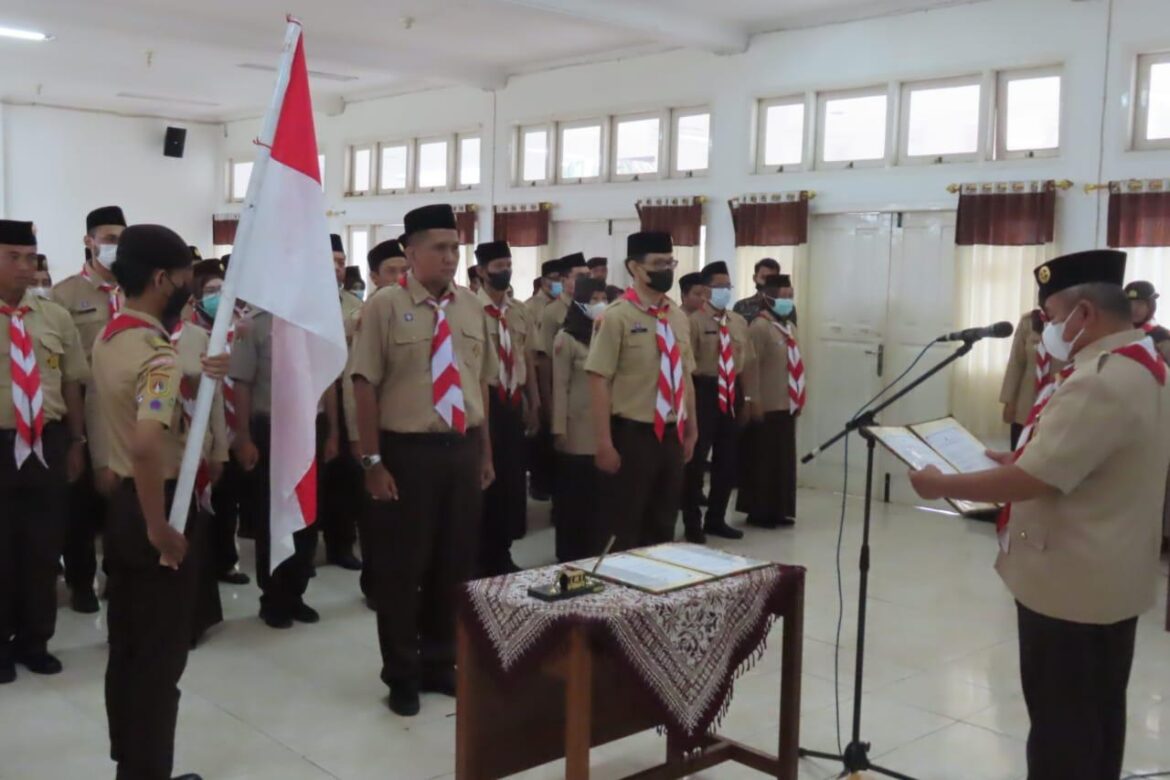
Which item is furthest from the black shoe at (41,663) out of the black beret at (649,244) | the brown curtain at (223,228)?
the brown curtain at (223,228)

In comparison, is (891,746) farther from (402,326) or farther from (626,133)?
(626,133)

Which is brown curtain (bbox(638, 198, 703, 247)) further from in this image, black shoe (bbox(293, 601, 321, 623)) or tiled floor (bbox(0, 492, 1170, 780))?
black shoe (bbox(293, 601, 321, 623))

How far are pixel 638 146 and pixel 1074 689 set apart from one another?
26.3 feet

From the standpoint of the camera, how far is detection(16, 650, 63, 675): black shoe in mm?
4039

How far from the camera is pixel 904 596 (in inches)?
214

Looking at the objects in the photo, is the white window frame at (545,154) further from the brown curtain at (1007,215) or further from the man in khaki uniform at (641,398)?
the man in khaki uniform at (641,398)

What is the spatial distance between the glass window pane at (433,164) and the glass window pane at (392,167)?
39 centimetres

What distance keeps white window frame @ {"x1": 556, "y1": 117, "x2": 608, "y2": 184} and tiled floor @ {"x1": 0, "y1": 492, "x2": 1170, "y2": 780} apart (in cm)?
576

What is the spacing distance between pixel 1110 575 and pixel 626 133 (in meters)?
8.13

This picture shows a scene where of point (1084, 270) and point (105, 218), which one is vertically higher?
point (105, 218)

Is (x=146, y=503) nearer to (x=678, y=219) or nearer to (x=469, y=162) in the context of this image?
(x=678, y=219)

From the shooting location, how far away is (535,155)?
1093cm

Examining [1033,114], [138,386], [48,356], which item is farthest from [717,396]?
[138,386]

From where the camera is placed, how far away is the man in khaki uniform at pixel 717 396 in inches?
260
